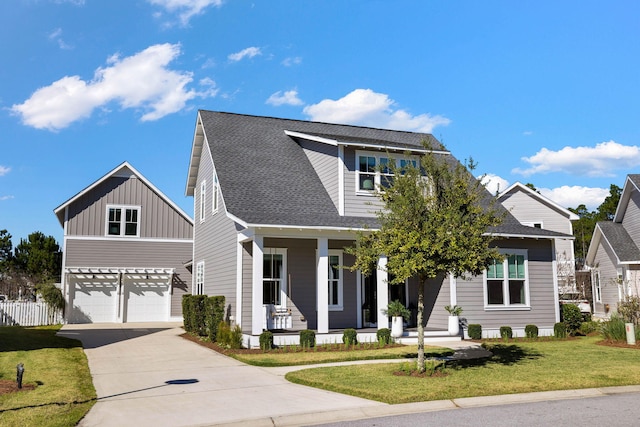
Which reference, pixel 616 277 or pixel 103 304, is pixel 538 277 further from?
pixel 103 304

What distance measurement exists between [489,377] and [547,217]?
89.7 feet

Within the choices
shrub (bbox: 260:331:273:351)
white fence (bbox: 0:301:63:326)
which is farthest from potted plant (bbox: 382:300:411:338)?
white fence (bbox: 0:301:63:326)

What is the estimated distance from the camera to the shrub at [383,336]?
16.2 metres

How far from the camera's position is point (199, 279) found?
24.0m

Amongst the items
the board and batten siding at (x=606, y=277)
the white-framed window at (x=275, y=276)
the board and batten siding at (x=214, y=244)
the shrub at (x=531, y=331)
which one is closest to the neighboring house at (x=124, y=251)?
the board and batten siding at (x=214, y=244)

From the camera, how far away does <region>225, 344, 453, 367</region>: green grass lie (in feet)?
43.5

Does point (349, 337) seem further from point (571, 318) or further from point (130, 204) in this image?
point (130, 204)

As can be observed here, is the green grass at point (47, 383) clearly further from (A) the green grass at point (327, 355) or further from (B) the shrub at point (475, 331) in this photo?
(B) the shrub at point (475, 331)

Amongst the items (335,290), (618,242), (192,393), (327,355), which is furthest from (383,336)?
(618,242)

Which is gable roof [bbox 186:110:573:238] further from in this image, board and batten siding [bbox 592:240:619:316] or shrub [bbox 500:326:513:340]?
board and batten siding [bbox 592:240:619:316]

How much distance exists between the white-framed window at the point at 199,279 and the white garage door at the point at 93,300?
6933 millimetres

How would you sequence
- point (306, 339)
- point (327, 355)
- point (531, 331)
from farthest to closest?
point (531, 331), point (306, 339), point (327, 355)

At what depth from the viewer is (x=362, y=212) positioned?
1902cm

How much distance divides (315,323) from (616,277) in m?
22.0
